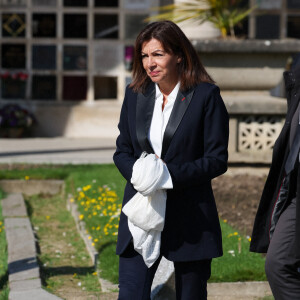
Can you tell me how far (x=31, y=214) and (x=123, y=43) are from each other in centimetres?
642

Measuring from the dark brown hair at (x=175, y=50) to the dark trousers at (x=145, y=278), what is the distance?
2.26 ft

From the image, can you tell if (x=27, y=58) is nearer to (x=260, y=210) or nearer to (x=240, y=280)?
(x=240, y=280)

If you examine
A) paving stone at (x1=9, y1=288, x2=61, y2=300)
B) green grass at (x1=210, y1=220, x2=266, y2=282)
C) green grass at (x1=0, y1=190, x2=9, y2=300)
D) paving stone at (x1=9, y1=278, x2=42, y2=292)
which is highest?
green grass at (x1=210, y1=220, x2=266, y2=282)

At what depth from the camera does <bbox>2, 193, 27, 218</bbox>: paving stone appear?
6645 millimetres

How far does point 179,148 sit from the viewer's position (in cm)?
310

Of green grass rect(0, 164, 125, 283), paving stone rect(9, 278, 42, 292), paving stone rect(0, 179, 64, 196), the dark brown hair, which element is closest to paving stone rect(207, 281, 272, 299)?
paving stone rect(9, 278, 42, 292)

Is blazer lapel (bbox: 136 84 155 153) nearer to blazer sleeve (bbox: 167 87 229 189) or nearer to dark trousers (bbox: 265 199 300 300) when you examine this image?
blazer sleeve (bbox: 167 87 229 189)

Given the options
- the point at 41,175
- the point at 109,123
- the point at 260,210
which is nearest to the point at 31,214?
the point at 41,175

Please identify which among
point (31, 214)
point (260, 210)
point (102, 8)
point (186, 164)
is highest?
point (102, 8)

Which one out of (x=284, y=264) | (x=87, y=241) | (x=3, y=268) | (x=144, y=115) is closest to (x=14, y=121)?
(x=87, y=241)

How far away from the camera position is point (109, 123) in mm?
12789

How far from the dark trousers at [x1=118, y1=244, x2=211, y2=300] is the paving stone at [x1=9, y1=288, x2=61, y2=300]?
1.15 m

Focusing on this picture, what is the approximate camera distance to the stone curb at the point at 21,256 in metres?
4.33

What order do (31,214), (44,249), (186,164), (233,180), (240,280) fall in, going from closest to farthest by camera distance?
(186,164), (240,280), (44,249), (31,214), (233,180)
